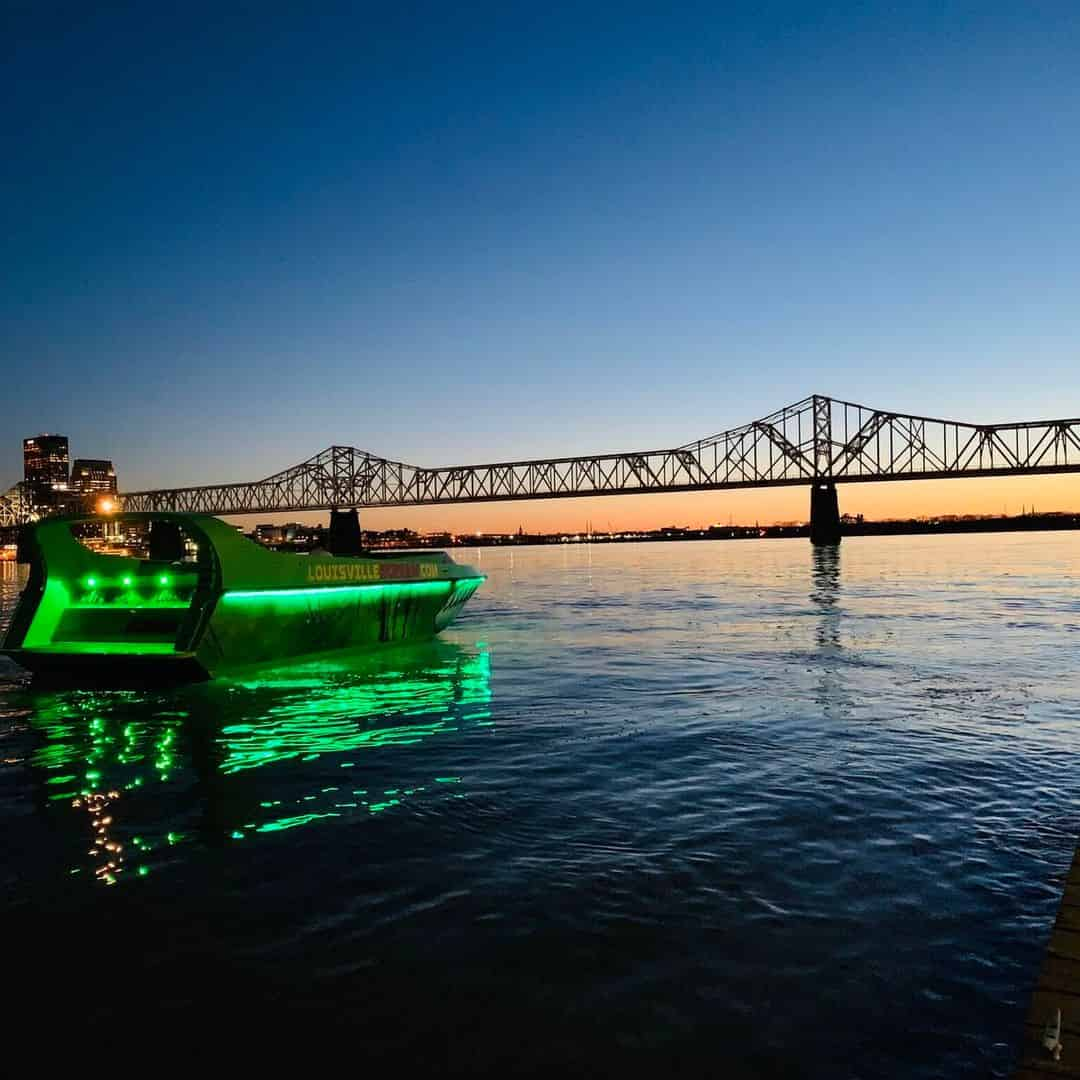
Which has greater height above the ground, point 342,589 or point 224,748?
point 342,589

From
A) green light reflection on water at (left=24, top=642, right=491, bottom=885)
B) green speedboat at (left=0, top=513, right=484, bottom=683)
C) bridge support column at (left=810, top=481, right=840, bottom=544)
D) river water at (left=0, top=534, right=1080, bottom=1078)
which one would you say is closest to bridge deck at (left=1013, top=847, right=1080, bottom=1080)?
river water at (left=0, top=534, right=1080, bottom=1078)

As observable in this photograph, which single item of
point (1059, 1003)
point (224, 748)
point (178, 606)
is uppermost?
point (178, 606)

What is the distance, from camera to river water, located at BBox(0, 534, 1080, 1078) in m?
3.64

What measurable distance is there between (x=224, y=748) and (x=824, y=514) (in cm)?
11948

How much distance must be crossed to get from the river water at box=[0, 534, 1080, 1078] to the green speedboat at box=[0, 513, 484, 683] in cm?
154

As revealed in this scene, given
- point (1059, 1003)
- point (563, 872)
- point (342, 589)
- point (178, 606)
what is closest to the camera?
point (1059, 1003)

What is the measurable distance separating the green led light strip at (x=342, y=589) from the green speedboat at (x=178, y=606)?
2cm

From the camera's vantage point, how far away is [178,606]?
49.1 ft

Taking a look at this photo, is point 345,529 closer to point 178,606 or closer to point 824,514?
point 824,514

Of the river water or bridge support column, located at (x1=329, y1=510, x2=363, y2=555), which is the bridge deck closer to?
the river water

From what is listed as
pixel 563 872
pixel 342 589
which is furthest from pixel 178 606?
pixel 563 872

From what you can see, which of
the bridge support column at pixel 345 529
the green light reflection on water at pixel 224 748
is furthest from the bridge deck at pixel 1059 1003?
the bridge support column at pixel 345 529

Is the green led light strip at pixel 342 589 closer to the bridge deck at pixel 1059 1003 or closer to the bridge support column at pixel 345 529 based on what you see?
the bridge deck at pixel 1059 1003

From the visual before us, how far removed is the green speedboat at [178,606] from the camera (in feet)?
43.9
